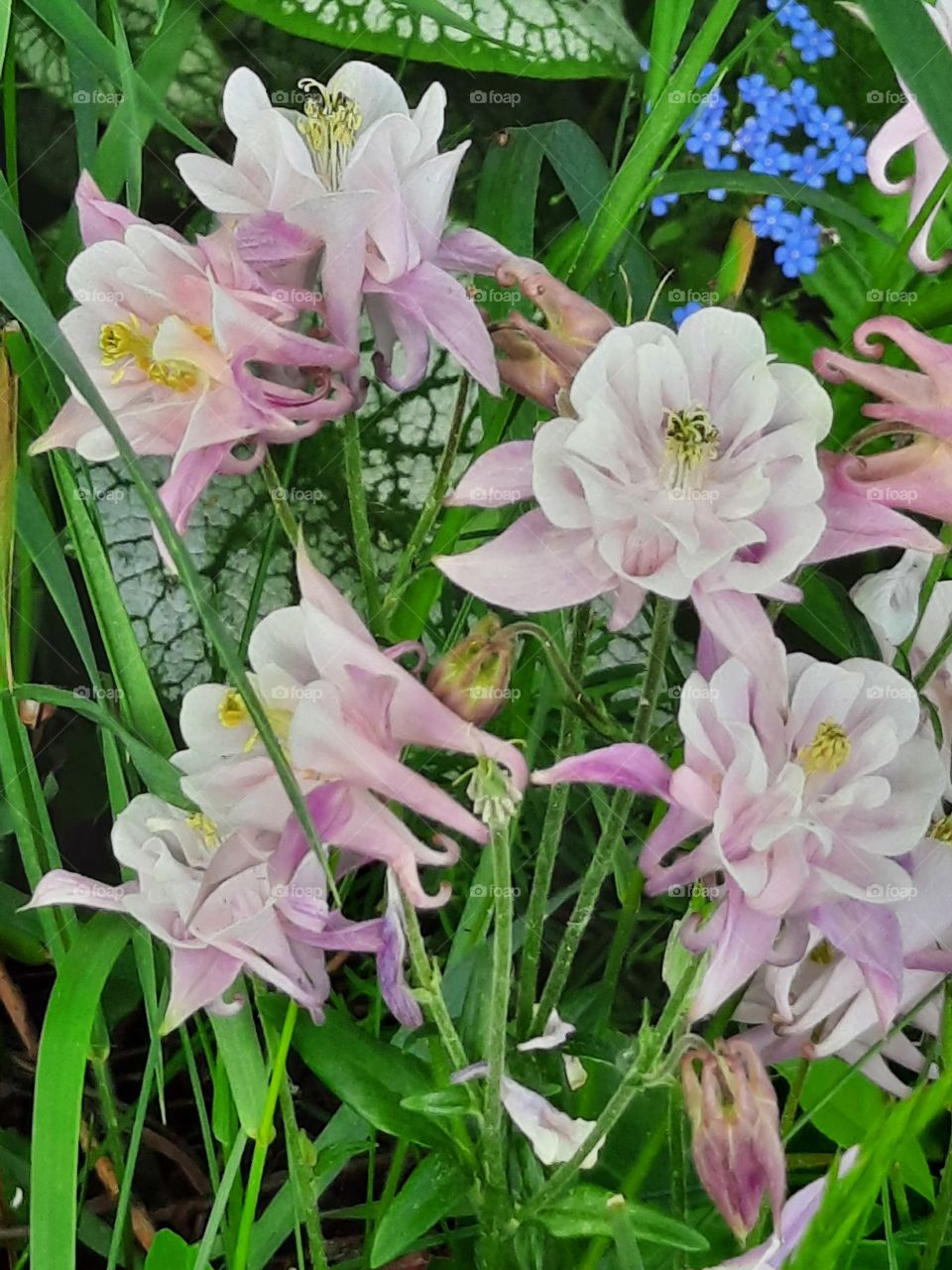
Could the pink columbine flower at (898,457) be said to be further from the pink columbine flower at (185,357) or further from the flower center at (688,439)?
the pink columbine flower at (185,357)

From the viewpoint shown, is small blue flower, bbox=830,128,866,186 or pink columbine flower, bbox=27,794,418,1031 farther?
small blue flower, bbox=830,128,866,186

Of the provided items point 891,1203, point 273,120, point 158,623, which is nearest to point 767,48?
point 273,120

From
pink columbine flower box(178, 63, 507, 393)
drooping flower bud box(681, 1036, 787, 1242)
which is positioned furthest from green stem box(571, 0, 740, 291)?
drooping flower bud box(681, 1036, 787, 1242)

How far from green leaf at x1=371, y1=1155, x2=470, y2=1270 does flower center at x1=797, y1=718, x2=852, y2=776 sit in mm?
186

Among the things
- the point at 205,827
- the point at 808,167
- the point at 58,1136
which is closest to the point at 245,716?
the point at 205,827

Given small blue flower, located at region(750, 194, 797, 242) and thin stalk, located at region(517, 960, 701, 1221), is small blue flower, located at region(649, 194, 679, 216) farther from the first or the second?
thin stalk, located at region(517, 960, 701, 1221)

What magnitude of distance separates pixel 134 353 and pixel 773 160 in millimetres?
313

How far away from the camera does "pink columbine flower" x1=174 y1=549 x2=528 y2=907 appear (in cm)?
34

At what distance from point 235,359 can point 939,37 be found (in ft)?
0.63

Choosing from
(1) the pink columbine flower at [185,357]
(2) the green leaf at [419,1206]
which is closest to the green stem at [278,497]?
(1) the pink columbine flower at [185,357]

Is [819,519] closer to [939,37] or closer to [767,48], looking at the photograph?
[939,37]

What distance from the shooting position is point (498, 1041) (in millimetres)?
371

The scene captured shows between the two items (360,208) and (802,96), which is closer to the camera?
(360,208)

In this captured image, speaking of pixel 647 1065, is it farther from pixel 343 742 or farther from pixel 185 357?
pixel 185 357
